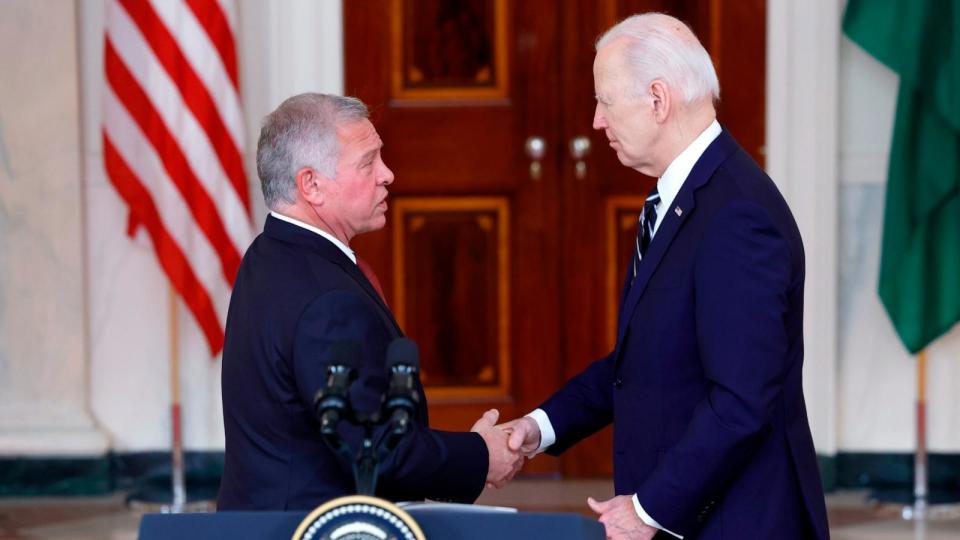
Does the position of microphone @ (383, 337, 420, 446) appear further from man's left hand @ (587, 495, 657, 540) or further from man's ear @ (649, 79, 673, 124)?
man's ear @ (649, 79, 673, 124)

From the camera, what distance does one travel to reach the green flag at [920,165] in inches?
210

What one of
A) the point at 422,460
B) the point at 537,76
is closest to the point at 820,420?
the point at 537,76

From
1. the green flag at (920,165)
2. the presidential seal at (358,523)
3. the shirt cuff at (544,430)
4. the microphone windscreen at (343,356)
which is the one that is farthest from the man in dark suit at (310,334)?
the green flag at (920,165)

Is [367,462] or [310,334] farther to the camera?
Answer: [310,334]

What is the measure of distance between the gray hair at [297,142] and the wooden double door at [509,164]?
3.25 m

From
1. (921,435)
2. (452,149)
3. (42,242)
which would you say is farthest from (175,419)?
(921,435)

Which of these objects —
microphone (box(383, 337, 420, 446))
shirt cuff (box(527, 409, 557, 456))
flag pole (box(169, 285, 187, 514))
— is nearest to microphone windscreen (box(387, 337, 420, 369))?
microphone (box(383, 337, 420, 446))

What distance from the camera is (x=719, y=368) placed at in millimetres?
2271

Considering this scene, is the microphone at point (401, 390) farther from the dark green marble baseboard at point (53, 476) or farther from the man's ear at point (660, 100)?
the dark green marble baseboard at point (53, 476)

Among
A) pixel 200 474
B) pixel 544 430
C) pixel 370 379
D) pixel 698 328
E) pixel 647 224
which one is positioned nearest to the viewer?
pixel 370 379

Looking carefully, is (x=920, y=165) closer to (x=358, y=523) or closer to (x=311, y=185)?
(x=311, y=185)

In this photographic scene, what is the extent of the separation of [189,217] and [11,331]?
930 millimetres

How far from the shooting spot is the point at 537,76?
5.83m

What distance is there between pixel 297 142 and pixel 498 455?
641 millimetres
